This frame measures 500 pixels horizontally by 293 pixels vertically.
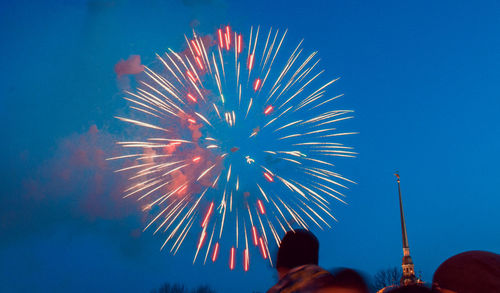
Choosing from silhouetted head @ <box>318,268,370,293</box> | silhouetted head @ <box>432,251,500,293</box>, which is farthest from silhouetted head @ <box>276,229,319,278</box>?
silhouetted head @ <box>318,268,370,293</box>

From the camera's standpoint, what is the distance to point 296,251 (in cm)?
377

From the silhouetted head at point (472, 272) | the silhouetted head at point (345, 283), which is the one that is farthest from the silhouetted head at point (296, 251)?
the silhouetted head at point (345, 283)

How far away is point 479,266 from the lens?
236cm

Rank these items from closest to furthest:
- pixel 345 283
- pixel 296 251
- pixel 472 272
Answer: pixel 345 283
pixel 472 272
pixel 296 251

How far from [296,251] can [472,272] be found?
1696 mm

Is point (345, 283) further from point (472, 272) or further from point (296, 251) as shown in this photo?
point (296, 251)

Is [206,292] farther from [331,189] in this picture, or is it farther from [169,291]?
[331,189]

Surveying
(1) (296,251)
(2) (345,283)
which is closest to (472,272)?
(2) (345,283)

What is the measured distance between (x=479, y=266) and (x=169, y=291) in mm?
89049

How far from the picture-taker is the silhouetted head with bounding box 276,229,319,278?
12.3 feet

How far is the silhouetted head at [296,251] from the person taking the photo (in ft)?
12.3

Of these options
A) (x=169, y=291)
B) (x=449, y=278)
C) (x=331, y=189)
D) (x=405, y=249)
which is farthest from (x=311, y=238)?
(x=169, y=291)

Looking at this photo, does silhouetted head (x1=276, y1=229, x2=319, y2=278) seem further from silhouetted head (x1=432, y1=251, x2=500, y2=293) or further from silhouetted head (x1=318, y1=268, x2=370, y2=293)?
silhouetted head (x1=318, y1=268, x2=370, y2=293)

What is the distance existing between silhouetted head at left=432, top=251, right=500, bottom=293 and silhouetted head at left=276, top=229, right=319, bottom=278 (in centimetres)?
145
